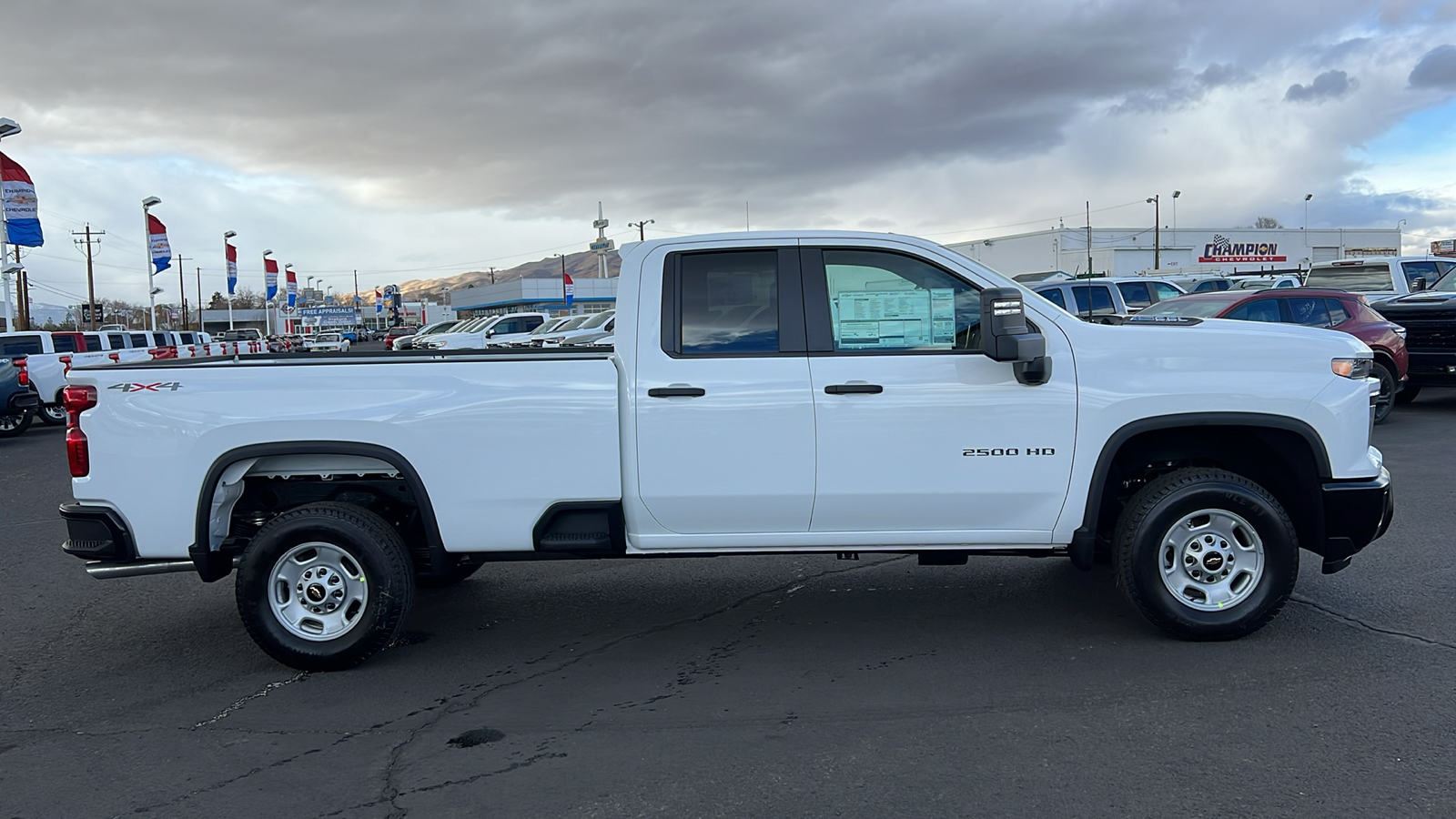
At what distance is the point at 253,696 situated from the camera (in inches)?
192

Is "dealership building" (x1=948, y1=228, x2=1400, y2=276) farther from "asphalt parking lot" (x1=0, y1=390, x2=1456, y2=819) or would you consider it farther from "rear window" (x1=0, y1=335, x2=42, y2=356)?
"asphalt parking lot" (x1=0, y1=390, x2=1456, y2=819)

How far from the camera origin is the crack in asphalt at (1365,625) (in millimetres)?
4980

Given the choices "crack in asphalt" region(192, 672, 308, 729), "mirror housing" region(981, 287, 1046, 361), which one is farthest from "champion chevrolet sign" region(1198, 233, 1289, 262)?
"crack in asphalt" region(192, 672, 308, 729)

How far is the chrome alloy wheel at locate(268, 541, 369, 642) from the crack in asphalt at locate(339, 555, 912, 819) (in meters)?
0.78

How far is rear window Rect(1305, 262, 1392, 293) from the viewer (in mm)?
17219

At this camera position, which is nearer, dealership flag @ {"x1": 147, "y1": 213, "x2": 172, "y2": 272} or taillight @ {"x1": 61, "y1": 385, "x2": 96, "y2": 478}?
taillight @ {"x1": 61, "y1": 385, "x2": 96, "y2": 478}

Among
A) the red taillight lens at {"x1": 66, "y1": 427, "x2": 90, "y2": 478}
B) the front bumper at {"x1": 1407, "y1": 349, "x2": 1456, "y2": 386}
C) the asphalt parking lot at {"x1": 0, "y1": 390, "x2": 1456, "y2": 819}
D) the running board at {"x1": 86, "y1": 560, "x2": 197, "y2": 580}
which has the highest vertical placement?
the red taillight lens at {"x1": 66, "y1": 427, "x2": 90, "y2": 478}

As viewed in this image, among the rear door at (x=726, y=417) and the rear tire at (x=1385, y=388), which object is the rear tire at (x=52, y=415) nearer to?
the rear door at (x=726, y=417)

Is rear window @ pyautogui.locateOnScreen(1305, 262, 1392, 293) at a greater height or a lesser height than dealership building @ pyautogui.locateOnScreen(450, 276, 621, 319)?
lesser

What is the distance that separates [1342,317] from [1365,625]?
9.03m

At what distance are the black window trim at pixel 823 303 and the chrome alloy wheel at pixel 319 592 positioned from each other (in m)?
2.53

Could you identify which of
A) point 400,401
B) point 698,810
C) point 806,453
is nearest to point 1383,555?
point 806,453

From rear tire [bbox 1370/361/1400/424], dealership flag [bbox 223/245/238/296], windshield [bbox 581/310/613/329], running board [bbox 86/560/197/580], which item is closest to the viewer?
running board [bbox 86/560/197/580]

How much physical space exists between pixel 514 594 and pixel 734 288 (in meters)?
2.64
